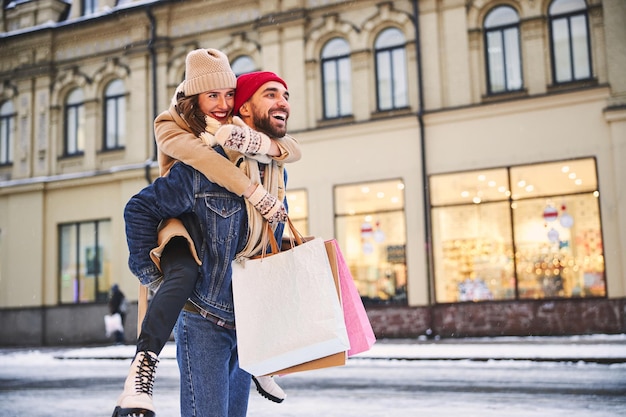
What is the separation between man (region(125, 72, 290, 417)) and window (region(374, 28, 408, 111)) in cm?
1748

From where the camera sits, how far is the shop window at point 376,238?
19.7 m

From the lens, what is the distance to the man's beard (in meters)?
3.29

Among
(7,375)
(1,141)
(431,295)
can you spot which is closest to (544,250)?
(431,295)

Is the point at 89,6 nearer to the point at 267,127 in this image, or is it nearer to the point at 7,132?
the point at 7,132

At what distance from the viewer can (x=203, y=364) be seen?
3008 millimetres

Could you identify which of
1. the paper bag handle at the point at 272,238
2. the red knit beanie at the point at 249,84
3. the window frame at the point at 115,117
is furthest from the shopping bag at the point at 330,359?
the window frame at the point at 115,117

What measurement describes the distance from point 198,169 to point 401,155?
55.9 ft

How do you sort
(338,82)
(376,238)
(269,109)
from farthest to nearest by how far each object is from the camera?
(338,82) → (376,238) → (269,109)

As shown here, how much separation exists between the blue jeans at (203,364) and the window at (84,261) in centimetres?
2148

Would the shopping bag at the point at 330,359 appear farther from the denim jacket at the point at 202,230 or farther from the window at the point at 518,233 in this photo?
the window at the point at 518,233

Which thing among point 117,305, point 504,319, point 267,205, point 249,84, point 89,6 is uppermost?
point 89,6

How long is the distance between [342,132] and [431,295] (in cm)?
493

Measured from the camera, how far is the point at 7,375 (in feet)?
45.5

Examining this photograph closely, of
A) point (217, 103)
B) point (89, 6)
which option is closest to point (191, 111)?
point (217, 103)
